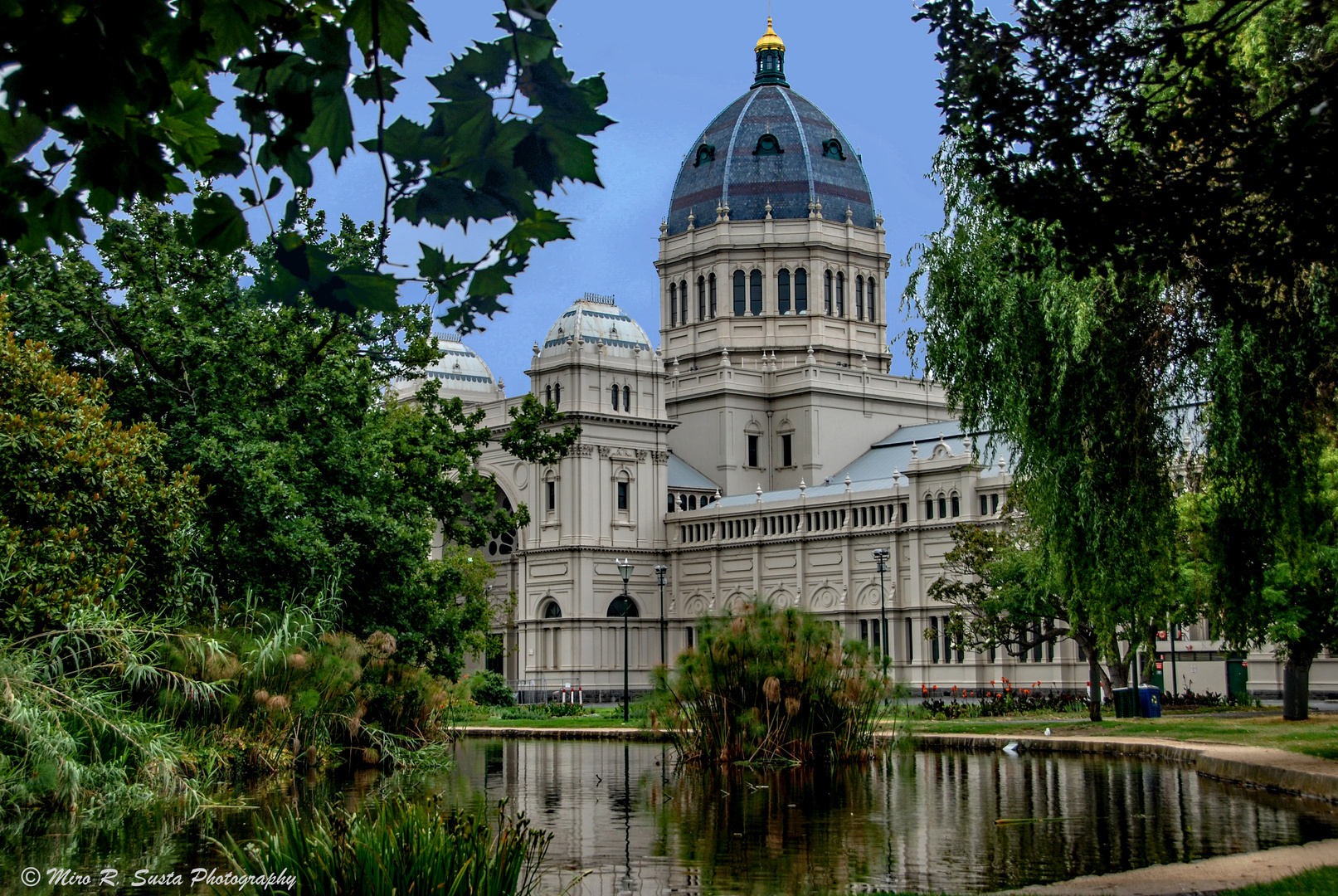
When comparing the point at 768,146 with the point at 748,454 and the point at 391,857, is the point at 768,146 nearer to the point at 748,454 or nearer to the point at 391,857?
the point at 748,454

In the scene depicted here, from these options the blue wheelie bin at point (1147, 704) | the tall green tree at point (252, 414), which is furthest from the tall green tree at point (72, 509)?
the blue wheelie bin at point (1147, 704)

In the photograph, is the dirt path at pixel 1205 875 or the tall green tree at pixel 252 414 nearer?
the dirt path at pixel 1205 875

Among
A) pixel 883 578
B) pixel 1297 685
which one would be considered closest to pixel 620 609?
pixel 883 578

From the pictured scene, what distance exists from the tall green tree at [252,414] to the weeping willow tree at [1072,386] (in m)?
11.2

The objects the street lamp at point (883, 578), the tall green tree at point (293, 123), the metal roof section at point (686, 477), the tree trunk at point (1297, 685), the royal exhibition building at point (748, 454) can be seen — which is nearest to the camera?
the tall green tree at point (293, 123)

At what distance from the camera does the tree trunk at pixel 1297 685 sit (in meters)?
36.4

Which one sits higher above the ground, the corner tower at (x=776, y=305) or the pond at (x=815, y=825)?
the corner tower at (x=776, y=305)

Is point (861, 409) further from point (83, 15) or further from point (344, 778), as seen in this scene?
point (83, 15)

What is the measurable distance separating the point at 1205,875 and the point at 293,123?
10472 millimetres

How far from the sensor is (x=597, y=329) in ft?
255

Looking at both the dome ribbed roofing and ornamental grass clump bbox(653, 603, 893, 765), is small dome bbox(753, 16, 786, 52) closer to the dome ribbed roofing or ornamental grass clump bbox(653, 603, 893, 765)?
the dome ribbed roofing

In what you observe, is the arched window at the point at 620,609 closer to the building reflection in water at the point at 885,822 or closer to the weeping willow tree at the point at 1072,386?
the building reflection in water at the point at 885,822

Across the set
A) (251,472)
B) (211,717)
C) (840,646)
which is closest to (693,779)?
(840,646)

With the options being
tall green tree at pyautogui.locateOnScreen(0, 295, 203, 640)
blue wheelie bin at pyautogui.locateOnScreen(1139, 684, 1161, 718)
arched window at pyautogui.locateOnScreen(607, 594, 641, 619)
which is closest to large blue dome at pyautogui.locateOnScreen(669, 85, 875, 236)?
arched window at pyautogui.locateOnScreen(607, 594, 641, 619)
